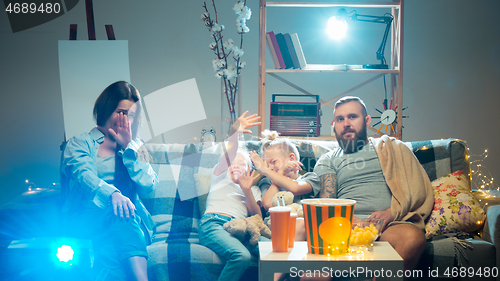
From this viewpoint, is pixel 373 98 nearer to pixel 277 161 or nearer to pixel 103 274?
pixel 277 161

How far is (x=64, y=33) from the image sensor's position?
A: 9.39ft

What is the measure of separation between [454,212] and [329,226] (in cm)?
93

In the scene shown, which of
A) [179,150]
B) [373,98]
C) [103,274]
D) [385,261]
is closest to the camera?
[385,261]

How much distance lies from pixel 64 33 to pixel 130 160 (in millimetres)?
1934

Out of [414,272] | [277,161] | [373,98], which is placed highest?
[373,98]

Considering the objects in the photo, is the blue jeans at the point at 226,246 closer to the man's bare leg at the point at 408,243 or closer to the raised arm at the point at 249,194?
the raised arm at the point at 249,194

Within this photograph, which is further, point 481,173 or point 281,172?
point 481,173

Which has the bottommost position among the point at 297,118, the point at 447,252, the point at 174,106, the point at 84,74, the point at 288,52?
the point at 447,252

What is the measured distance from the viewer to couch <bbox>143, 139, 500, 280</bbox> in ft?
4.52

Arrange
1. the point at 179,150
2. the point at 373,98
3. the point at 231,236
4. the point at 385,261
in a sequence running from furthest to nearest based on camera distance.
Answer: the point at 373,98 → the point at 179,150 → the point at 231,236 → the point at 385,261

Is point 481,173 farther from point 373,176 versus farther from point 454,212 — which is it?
point 373,176

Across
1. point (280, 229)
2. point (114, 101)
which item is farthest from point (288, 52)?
point (280, 229)

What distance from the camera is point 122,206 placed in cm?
140

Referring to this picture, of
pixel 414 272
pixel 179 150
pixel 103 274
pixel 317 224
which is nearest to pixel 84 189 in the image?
pixel 103 274
